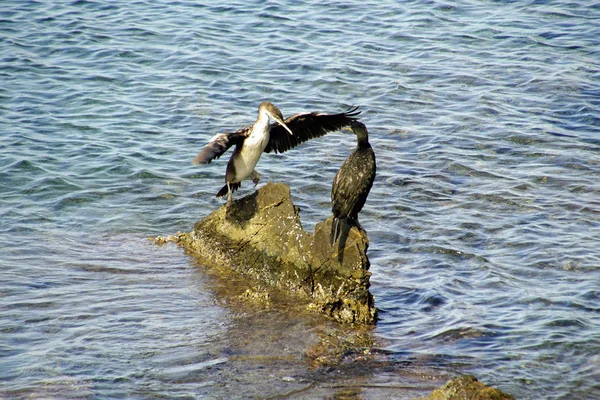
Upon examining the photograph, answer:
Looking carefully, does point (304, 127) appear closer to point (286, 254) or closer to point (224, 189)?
point (224, 189)

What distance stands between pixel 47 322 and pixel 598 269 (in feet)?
17.5

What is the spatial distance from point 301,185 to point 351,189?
342cm

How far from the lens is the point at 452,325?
21.6 feet

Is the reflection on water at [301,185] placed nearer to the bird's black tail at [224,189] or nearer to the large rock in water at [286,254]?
the large rock in water at [286,254]

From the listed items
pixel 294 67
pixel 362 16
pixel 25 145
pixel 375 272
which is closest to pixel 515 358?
pixel 375 272

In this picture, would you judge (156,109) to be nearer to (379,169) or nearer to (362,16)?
(379,169)

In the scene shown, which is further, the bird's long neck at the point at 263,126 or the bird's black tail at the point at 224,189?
the bird's black tail at the point at 224,189

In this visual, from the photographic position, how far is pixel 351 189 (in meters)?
6.58

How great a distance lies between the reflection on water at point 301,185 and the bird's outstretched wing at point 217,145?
4.21 feet

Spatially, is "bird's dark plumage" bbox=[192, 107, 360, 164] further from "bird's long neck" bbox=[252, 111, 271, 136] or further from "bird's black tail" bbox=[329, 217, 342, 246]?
"bird's black tail" bbox=[329, 217, 342, 246]

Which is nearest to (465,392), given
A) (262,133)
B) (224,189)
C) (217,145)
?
(217,145)

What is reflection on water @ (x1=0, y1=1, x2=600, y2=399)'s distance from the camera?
19.3ft

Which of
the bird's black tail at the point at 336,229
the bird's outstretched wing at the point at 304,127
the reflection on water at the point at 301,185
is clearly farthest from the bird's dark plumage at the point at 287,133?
the reflection on water at the point at 301,185

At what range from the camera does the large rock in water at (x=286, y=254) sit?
657 cm
